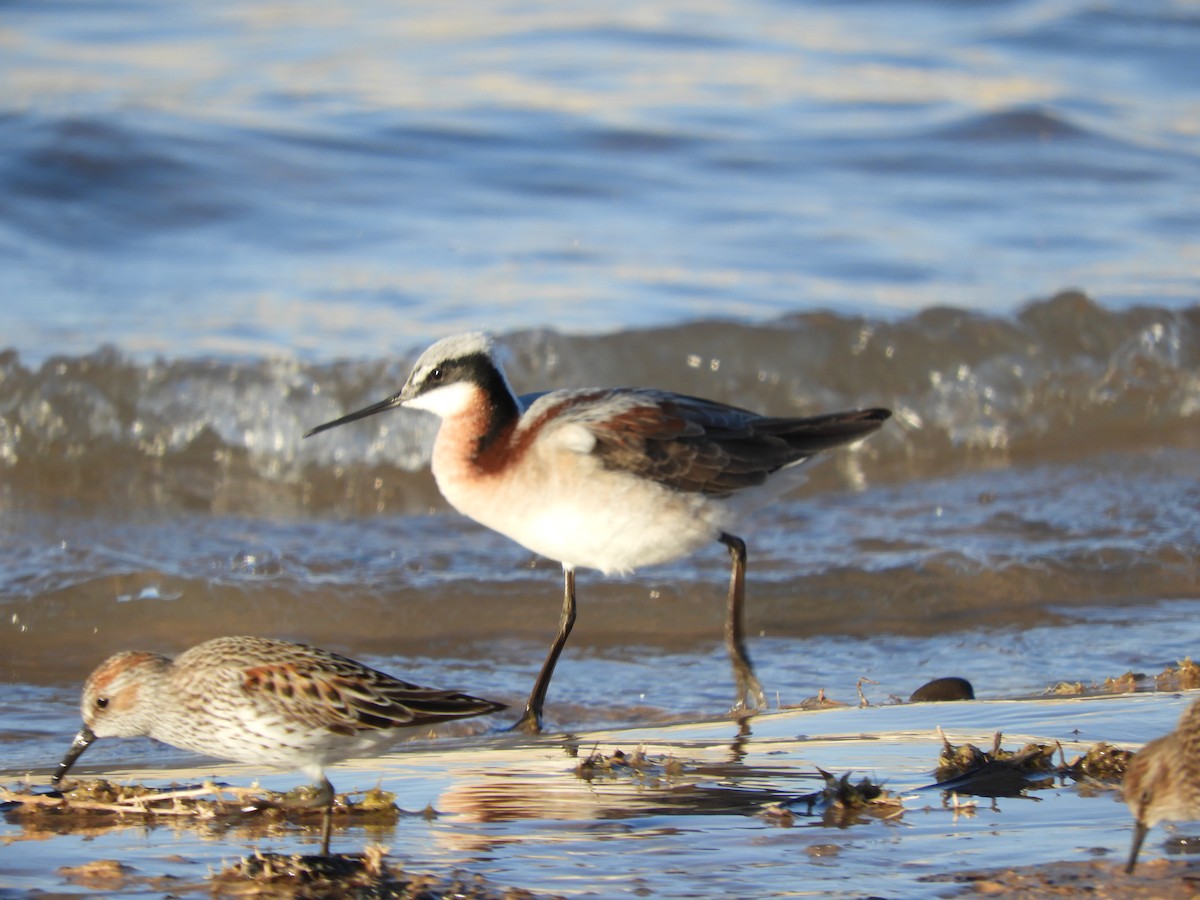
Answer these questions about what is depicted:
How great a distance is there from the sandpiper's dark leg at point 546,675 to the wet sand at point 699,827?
571mm

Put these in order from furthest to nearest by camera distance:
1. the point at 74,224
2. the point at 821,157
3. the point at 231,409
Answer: the point at 821,157
the point at 74,224
the point at 231,409

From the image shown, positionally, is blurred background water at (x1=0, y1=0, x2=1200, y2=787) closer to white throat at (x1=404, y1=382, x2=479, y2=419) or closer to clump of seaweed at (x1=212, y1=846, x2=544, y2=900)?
white throat at (x1=404, y1=382, x2=479, y2=419)

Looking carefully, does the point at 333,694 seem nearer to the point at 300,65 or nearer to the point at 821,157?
the point at 821,157

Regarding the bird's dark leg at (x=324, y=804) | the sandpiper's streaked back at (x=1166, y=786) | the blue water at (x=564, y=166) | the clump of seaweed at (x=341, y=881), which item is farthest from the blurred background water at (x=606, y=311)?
the sandpiper's streaked back at (x=1166, y=786)

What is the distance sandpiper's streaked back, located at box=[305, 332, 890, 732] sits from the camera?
663 cm

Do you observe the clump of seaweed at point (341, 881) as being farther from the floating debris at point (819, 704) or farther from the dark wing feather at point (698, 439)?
the dark wing feather at point (698, 439)

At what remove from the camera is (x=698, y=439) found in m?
6.93

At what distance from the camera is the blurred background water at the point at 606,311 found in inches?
317

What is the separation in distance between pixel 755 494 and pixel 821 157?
933cm

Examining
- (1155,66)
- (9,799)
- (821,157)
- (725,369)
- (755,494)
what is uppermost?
(1155,66)

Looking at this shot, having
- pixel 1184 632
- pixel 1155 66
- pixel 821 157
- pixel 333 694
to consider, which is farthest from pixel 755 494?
pixel 1155 66

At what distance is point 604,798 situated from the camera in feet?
16.4

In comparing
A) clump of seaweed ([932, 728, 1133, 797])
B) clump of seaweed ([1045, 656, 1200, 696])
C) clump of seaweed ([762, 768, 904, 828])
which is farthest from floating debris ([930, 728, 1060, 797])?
clump of seaweed ([1045, 656, 1200, 696])

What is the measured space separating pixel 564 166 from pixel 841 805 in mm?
11113
